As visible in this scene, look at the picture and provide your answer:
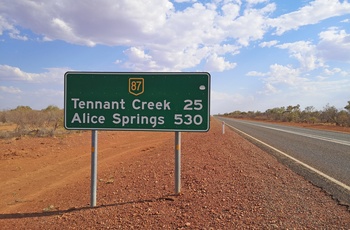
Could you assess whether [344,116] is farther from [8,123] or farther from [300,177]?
[8,123]

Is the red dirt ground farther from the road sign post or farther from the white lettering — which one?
the white lettering

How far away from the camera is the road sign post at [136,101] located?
4754mm

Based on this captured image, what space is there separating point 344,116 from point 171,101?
42387mm

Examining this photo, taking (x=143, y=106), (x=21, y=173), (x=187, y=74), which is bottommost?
(x=21, y=173)

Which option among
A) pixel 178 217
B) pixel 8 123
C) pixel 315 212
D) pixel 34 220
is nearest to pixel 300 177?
pixel 315 212

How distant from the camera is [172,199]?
4.93 metres

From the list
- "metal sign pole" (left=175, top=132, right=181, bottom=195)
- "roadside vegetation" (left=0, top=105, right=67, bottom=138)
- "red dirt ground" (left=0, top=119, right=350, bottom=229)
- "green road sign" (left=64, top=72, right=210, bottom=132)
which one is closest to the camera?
"red dirt ground" (left=0, top=119, right=350, bottom=229)

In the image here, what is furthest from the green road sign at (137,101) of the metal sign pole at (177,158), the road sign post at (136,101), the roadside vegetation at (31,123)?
the roadside vegetation at (31,123)

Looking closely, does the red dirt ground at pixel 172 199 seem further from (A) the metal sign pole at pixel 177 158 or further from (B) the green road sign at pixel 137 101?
(B) the green road sign at pixel 137 101

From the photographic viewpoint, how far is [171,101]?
4812 millimetres

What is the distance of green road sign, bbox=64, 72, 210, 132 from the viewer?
475cm

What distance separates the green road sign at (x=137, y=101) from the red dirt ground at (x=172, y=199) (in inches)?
49.4

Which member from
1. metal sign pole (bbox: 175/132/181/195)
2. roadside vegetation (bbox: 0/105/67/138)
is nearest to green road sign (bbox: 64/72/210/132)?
metal sign pole (bbox: 175/132/181/195)

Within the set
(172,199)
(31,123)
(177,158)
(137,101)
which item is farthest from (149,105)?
(31,123)
